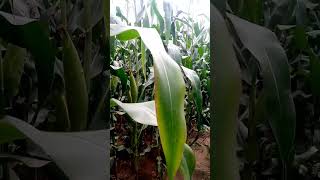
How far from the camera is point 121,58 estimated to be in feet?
4.56

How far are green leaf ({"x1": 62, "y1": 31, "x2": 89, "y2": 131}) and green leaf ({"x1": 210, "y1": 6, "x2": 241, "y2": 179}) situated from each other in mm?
205

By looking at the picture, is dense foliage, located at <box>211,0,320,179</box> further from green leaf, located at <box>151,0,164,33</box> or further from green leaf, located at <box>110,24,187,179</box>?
green leaf, located at <box>151,0,164,33</box>

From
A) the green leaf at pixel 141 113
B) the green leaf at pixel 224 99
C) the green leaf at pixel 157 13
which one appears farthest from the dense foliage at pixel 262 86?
the green leaf at pixel 157 13

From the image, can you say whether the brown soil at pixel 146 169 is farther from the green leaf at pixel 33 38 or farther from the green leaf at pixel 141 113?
the green leaf at pixel 33 38

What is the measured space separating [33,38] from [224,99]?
288 millimetres

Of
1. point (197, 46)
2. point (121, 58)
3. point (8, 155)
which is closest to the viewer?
point (8, 155)

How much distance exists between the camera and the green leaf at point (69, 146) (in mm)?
374

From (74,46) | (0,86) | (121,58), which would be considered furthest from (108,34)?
(121,58)

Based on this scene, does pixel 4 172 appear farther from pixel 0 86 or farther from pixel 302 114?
pixel 302 114

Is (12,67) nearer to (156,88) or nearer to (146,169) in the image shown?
(156,88)

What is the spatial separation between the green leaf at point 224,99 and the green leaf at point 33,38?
0.84 feet

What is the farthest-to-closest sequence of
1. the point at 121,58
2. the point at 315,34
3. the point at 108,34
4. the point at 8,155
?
the point at 121,58 < the point at 315,34 < the point at 108,34 < the point at 8,155

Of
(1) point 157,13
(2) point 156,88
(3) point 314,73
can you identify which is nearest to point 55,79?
(2) point 156,88

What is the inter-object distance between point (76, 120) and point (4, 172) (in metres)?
0.11
